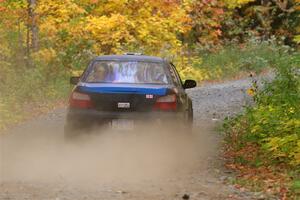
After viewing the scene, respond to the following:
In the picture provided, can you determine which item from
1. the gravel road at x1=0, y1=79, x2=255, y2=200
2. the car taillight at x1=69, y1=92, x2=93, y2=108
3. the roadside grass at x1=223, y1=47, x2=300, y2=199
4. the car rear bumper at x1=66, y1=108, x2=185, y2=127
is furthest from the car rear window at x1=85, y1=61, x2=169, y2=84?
the roadside grass at x1=223, y1=47, x2=300, y2=199

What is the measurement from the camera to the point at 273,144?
959 cm

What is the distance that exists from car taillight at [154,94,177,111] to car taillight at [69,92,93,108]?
1031 millimetres

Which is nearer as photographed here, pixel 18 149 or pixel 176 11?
pixel 18 149

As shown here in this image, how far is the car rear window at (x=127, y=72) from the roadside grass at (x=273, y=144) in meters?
1.79

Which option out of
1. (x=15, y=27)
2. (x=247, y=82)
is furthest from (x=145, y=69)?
(x=247, y=82)

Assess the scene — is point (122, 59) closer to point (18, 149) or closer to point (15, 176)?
point (18, 149)

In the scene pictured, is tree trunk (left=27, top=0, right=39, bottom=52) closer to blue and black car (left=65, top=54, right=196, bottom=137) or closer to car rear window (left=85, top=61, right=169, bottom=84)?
car rear window (left=85, top=61, right=169, bottom=84)

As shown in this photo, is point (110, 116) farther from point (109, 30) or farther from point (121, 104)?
point (109, 30)

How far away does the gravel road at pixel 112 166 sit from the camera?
799cm

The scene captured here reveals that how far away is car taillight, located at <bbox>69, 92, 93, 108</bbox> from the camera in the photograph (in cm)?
1024

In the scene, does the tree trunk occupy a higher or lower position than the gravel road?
higher

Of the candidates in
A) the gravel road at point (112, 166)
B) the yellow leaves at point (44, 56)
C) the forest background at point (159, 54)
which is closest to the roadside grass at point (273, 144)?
the forest background at point (159, 54)

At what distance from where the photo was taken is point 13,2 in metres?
18.9

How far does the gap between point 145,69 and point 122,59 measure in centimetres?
50
